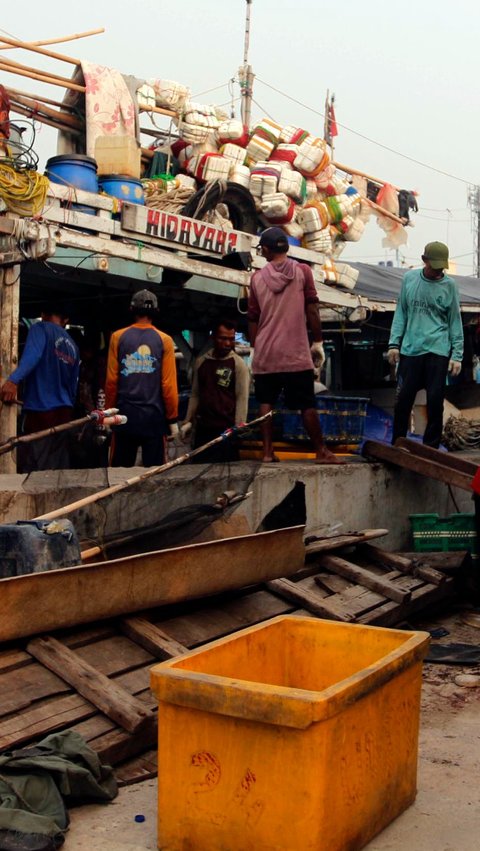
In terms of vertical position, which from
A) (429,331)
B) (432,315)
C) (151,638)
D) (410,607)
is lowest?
(410,607)

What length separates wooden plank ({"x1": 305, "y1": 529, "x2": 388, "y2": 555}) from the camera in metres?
7.10

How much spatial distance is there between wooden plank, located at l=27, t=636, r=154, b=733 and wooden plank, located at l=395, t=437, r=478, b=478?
4494 millimetres

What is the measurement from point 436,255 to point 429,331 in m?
0.67

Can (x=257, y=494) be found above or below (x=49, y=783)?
above

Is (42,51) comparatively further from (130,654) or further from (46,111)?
(130,654)

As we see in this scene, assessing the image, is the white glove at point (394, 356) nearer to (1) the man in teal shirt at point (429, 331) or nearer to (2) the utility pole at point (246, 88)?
(1) the man in teal shirt at point (429, 331)

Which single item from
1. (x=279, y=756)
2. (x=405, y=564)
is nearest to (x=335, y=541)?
(x=405, y=564)

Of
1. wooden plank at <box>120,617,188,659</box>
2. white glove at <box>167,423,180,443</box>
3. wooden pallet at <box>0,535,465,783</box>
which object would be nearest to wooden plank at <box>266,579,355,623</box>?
wooden pallet at <box>0,535,465,783</box>

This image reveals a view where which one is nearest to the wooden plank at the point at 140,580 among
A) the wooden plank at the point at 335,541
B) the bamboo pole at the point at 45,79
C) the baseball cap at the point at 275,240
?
the wooden plank at the point at 335,541

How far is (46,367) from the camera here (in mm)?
7934

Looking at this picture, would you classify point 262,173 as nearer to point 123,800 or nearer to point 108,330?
point 108,330

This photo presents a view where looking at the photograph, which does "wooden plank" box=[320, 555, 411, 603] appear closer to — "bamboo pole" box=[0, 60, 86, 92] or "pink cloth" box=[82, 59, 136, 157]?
"pink cloth" box=[82, 59, 136, 157]

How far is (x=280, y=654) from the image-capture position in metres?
4.19

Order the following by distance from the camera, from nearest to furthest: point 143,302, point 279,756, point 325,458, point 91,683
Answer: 1. point 279,756
2. point 91,683
3. point 143,302
4. point 325,458
